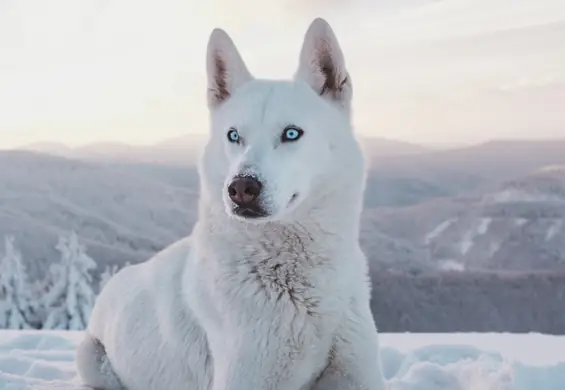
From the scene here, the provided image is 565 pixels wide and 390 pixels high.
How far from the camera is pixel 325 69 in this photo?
287cm

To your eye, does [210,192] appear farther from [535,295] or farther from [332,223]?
[535,295]

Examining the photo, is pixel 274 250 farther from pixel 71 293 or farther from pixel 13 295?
pixel 13 295

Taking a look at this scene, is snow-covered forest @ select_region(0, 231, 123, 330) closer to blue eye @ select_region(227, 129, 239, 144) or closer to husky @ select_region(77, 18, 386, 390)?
husky @ select_region(77, 18, 386, 390)

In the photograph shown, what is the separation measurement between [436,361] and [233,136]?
237cm

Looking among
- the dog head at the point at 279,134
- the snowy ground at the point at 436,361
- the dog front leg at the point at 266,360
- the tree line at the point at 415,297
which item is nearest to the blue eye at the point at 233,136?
the dog head at the point at 279,134

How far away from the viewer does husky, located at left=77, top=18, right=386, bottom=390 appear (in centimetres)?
253

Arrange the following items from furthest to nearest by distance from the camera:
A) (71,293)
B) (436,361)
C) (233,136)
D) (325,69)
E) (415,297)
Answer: (71,293) < (415,297) < (436,361) < (325,69) < (233,136)

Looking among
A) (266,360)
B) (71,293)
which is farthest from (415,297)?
(266,360)

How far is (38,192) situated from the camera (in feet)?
69.3

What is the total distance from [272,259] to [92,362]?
1425mm

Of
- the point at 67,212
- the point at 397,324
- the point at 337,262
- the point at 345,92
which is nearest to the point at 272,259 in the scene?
the point at 337,262

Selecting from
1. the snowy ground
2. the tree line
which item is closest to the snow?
the tree line

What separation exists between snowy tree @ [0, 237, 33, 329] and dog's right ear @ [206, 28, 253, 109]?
51.2ft

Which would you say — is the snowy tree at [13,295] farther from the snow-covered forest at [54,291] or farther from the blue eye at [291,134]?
the blue eye at [291,134]
